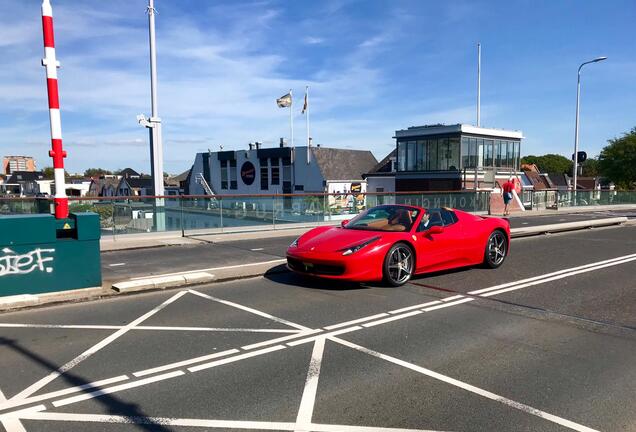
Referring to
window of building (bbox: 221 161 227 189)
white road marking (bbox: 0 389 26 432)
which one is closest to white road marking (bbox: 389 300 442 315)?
white road marking (bbox: 0 389 26 432)

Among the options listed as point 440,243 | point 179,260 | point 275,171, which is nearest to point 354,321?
point 440,243

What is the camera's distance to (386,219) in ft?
28.6

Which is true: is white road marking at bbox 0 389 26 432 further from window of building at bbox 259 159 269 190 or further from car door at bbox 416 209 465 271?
window of building at bbox 259 159 269 190

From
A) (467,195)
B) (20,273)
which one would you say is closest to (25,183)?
(467,195)

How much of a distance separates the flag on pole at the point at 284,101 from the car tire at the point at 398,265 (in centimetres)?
3948

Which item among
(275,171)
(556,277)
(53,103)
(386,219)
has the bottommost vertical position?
(556,277)

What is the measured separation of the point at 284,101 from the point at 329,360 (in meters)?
43.1

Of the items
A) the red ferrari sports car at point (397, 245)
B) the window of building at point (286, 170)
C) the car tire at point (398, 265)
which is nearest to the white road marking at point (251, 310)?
the red ferrari sports car at point (397, 245)

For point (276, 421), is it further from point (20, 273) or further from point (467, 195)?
point (467, 195)

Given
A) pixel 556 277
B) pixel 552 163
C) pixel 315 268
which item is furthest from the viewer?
pixel 552 163

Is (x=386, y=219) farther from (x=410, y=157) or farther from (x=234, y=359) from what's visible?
(x=410, y=157)

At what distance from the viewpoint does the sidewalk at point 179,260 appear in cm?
751

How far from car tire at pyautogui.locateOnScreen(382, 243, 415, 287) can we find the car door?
0.23 m

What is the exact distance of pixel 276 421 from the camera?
139 inches
